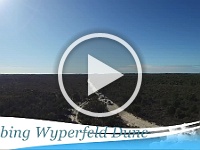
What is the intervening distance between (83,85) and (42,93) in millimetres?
3468

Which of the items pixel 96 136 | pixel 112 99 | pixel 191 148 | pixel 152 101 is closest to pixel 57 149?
pixel 96 136

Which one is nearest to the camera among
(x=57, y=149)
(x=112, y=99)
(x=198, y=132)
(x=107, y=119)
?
(x=57, y=149)

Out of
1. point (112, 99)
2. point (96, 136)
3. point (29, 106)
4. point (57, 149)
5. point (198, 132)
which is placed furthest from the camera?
point (112, 99)

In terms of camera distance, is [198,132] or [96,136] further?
[198,132]

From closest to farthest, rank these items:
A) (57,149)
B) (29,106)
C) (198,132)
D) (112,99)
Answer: (57,149) < (198,132) < (29,106) < (112,99)

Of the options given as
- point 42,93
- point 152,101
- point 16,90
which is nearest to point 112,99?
point 152,101

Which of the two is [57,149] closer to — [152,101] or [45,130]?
[45,130]

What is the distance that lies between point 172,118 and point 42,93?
27.9 feet

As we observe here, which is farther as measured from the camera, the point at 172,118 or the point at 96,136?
the point at 172,118

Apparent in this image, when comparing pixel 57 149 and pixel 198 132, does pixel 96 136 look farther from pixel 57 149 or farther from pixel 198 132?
pixel 198 132

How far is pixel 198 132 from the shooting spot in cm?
909

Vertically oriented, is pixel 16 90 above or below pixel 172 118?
above

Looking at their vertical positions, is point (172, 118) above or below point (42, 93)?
below

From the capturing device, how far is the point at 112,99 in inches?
764
